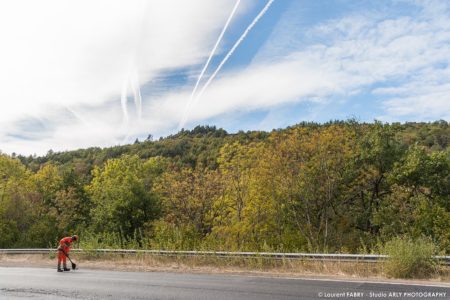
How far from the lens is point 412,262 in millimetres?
10195

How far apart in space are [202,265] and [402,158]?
19.4m

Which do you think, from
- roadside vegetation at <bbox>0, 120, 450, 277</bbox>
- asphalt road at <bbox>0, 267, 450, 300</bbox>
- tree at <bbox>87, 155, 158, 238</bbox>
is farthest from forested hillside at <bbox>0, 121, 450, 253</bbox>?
tree at <bbox>87, 155, 158, 238</bbox>

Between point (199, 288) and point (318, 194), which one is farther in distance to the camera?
point (318, 194)

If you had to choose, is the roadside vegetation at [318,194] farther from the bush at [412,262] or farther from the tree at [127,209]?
the bush at [412,262]

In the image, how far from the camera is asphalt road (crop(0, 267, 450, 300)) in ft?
27.3

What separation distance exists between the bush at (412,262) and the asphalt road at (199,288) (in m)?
1.30

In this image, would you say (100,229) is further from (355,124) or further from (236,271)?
(236,271)

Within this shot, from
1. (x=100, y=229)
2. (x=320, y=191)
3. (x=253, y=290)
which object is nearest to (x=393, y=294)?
(x=253, y=290)

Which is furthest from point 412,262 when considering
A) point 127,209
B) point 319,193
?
point 127,209

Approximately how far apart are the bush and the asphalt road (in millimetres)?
1301

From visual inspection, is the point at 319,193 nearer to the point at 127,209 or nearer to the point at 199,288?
the point at 199,288

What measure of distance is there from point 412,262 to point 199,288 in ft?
17.2

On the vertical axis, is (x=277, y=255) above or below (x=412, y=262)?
below

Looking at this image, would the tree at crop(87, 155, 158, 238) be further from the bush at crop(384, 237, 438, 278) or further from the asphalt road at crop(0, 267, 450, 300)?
the bush at crop(384, 237, 438, 278)
